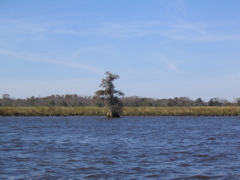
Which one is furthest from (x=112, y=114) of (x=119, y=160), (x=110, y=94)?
(x=119, y=160)

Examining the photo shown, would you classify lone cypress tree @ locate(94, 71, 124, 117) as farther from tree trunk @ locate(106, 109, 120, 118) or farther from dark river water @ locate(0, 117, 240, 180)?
dark river water @ locate(0, 117, 240, 180)

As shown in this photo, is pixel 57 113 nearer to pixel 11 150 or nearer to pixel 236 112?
pixel 236 112

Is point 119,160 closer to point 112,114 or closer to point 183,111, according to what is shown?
point 112,114

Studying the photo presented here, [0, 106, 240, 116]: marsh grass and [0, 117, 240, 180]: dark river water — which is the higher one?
[0, 106, 240, 116]: marsh grass

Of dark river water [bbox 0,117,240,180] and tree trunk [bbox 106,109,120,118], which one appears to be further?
tree trunk [bbox 106,109,120,118]

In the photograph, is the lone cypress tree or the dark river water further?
the lone cypress tree

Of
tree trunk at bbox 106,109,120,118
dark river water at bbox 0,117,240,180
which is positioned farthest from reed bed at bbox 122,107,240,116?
dark river water at bbox 0,117,240,180

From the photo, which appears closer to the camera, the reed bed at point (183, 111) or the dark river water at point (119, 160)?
the dark river water at point (119, 160)

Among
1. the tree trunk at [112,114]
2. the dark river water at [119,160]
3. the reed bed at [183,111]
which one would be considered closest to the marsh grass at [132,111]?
the reed bed at [183,111]

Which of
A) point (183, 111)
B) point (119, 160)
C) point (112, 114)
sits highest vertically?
point (183, 111)

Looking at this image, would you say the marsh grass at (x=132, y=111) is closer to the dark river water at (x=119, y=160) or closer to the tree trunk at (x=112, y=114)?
the tree trunk at (x=112, y=114)

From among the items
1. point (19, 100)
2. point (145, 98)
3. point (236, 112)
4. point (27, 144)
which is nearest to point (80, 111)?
point (236, 112)

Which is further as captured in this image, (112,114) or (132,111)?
(132,111)

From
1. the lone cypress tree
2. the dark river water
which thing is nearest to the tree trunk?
the lone cypress tree
